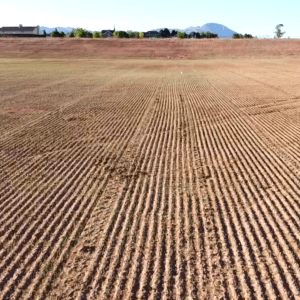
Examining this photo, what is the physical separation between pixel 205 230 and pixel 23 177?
5.92m

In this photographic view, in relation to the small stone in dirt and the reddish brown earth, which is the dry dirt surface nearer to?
the small stone in dirt

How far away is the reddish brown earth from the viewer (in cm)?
6788

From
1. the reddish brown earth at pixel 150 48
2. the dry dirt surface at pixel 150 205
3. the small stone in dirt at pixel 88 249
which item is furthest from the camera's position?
the reddish brown earth at pixel 150 48

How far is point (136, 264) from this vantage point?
6488 millimetres

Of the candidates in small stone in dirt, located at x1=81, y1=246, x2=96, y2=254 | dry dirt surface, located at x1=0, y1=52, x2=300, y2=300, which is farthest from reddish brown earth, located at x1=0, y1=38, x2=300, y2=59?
small stone in dirt, located at x1=81, y1=246, x2=96, y2=254

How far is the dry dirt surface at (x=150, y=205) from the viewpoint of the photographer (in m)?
6.12

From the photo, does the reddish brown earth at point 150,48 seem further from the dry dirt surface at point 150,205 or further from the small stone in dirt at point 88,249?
the small stone in dirt at point 88,249

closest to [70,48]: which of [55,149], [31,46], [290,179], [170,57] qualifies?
[31,46]

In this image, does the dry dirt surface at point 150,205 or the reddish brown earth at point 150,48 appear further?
the reddish brown earth at point 150,48

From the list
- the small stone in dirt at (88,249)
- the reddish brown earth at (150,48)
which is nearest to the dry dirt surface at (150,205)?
the small stone in dirt at (88,249)

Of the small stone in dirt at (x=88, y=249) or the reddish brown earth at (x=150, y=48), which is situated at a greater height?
the small stone in dirt at (x=88, y=249)

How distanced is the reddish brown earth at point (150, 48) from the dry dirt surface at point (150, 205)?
5299 cm

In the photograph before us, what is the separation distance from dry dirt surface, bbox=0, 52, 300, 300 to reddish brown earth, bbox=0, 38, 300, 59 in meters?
53.0

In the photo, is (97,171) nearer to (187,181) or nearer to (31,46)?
(187,181)
